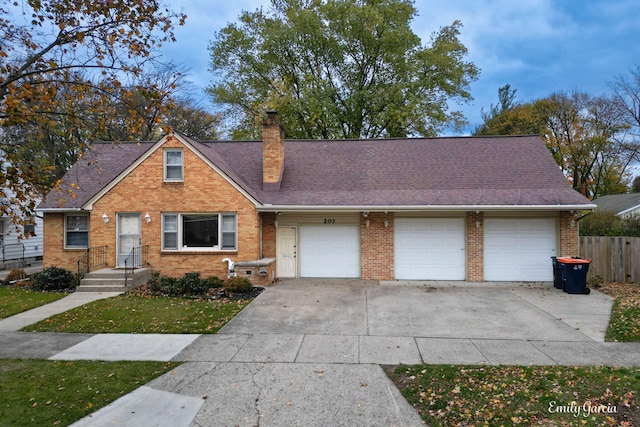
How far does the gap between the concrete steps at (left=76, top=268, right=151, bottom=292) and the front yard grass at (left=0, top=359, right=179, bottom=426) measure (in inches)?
224

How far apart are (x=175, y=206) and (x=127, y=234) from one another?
2.07m

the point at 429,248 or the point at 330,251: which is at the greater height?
the point at 429,248

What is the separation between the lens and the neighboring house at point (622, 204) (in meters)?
25.2

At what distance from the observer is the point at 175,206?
12781 millimetres

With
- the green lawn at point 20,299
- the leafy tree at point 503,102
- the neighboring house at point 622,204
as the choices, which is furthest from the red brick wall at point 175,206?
the leafy tree at point 503,102

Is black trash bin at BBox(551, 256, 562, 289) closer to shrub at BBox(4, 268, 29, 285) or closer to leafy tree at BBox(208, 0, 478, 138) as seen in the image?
leafy tree at BBox(208, 0, 478, 138)

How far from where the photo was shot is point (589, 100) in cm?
3091

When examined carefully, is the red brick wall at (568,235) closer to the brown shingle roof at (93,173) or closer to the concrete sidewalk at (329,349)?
the concrete sidewalk at (329,349)

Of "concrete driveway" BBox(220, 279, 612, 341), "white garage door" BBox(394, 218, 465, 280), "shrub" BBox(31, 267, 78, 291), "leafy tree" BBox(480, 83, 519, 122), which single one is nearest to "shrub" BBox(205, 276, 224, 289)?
"concrete driveway" BBox(220, 279, 612, 341)

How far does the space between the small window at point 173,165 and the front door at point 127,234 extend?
181 centimetres

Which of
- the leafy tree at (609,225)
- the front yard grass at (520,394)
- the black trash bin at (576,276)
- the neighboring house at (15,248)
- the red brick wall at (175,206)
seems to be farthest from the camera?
the neighboring house at (15,248)

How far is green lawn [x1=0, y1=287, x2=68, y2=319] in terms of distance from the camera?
9.25 meters

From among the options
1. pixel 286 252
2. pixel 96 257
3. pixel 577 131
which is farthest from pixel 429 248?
pixel 577 131

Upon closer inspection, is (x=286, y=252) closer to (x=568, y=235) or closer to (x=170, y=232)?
(x=170, y=232)
